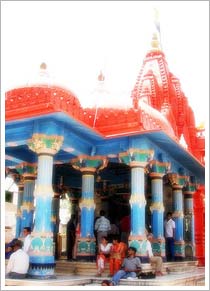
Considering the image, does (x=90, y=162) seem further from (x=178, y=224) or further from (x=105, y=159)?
(x=178, y=224)

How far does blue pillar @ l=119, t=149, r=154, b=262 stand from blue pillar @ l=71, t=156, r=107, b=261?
99cm

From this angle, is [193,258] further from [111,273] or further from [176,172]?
[111,273]

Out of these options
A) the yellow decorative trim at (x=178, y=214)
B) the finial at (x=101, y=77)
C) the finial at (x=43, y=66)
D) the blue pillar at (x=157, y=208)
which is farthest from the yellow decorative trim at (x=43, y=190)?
the yellow decorative trim at (x=178, y=214)

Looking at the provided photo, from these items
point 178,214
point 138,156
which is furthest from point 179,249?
point 138,156

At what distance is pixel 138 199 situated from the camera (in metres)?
10.0

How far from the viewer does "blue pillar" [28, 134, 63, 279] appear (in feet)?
27.4

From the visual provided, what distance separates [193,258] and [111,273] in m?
5.58

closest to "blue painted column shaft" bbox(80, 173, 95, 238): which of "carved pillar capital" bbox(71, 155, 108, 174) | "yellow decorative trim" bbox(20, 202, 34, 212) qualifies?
"carved pillar capital" bbox(71, 155, 108, 174)

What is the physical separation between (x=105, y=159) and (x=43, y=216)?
2934 mm

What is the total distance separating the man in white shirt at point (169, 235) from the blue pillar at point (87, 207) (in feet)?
9.34

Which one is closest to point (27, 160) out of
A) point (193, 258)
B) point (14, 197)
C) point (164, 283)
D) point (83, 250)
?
point (83, 250)

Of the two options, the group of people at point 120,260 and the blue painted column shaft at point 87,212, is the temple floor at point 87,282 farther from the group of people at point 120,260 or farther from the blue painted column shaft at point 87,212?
the blue painted column shaft at point 87,212

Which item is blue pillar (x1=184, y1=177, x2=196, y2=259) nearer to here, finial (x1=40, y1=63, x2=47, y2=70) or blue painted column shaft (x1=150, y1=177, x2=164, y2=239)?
blue painted column shaft (x1=150, y1=177, x2=164, y2=239)

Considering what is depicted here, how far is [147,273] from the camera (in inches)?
357
